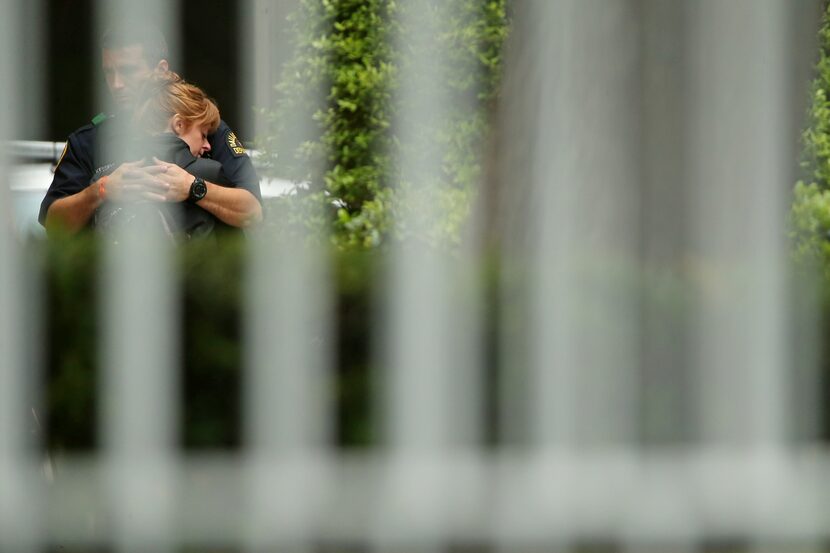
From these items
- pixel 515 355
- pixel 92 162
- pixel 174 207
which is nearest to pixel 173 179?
pixel 174 207

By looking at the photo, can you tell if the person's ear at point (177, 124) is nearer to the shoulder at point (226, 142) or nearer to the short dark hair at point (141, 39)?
the shoulder at point (226, 142)

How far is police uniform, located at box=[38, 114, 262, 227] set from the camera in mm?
2715

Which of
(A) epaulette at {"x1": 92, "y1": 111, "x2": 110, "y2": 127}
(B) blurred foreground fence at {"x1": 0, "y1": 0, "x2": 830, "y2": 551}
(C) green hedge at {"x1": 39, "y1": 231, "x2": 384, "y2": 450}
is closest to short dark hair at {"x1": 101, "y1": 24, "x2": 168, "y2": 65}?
(B) blurred foreground fence at {"x1": 0, "y1": 0, "x2": 830, "y2": 551}

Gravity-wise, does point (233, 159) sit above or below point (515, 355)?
above

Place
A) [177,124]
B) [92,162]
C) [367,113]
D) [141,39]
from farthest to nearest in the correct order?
1. [367,113]
2. [177,124]
3. [92,162]
4. [141,39]

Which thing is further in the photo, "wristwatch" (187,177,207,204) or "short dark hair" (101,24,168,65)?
"wristwatch" (187,177,207,204)

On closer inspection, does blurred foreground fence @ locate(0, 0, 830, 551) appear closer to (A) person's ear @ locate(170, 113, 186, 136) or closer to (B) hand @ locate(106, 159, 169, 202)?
(B) hand @ locate(106, 159, 169, 202)

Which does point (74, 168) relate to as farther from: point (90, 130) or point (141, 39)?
point (141, 39)

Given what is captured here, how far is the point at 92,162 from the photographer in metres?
2.74

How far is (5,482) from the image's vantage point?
103 inches

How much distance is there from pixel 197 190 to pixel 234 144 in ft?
0.47

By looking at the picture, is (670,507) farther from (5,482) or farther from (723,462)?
(5,482)

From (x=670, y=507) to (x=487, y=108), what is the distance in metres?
1.03

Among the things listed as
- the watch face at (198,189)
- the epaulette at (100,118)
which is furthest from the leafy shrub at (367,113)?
the epaulette at (100,118)
